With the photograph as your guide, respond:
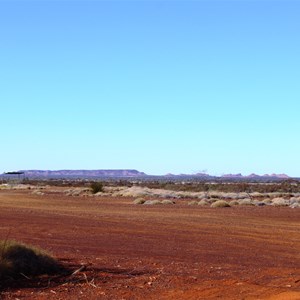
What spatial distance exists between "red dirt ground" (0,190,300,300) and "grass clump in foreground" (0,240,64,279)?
50cm

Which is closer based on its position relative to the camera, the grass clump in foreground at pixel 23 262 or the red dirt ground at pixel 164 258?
the red dirt ground at pixel 164 258

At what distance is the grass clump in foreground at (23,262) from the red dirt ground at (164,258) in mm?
496

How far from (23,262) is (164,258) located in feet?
17.4

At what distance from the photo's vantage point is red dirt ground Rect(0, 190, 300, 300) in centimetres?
1290

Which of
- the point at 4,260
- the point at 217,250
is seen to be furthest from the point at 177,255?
the point at 4,260

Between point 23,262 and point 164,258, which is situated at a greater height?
point 23,262

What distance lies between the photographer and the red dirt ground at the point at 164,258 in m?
12.9

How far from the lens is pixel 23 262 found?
49.9ft

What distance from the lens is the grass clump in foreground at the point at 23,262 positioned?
1470cm

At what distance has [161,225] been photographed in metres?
33.2

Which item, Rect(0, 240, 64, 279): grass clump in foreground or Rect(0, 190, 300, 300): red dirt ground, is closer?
Rect(0, 190, 300, 300): red dirt ground

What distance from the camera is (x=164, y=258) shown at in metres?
19.1

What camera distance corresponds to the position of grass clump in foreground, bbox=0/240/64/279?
1470 centimetres

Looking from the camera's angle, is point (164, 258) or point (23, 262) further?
point (164, 258)
